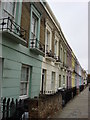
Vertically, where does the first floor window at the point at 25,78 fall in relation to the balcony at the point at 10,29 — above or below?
below

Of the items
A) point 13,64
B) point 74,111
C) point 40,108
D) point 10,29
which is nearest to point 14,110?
point 40,108

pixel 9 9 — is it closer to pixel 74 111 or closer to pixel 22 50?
pixel 22 50

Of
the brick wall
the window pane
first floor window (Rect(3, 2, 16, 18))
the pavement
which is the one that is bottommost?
the pavement

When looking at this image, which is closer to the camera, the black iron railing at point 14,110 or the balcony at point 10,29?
the black iron railing at point 14,110

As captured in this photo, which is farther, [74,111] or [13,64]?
[74,111]

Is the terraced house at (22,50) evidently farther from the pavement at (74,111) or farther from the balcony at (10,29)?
the pavement at (74,111)

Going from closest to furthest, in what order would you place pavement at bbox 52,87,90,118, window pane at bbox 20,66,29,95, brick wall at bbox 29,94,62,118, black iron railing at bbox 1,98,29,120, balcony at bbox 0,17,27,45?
black iron railing at bbox 1,98,29,120 < balcony at bbox 0,17,27,45 < brick wall at bbox 29,94,62,118 < window pane at bbox 20,66,29,95 < pavement at bbox 52,87,90,118

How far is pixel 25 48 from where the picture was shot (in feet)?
23.1

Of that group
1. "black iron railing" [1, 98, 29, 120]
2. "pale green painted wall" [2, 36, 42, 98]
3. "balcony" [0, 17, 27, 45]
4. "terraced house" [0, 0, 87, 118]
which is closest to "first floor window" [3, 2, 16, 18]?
"terraced house" [0, 0, 87, 118]

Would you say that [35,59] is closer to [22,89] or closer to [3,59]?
[22,89]

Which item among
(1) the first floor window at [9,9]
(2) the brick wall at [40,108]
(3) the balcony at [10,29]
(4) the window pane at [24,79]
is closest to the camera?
(3) the balcony at [10,29]

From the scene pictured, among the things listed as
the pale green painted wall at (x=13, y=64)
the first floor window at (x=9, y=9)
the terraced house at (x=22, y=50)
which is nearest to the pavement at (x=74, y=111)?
the terraced house at (x=22, y=50)

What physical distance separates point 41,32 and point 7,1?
3.84 meters

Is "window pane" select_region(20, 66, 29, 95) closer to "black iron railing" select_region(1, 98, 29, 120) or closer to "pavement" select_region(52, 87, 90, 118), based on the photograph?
"black iron railing" select_region(1, 98, 29, 120)
